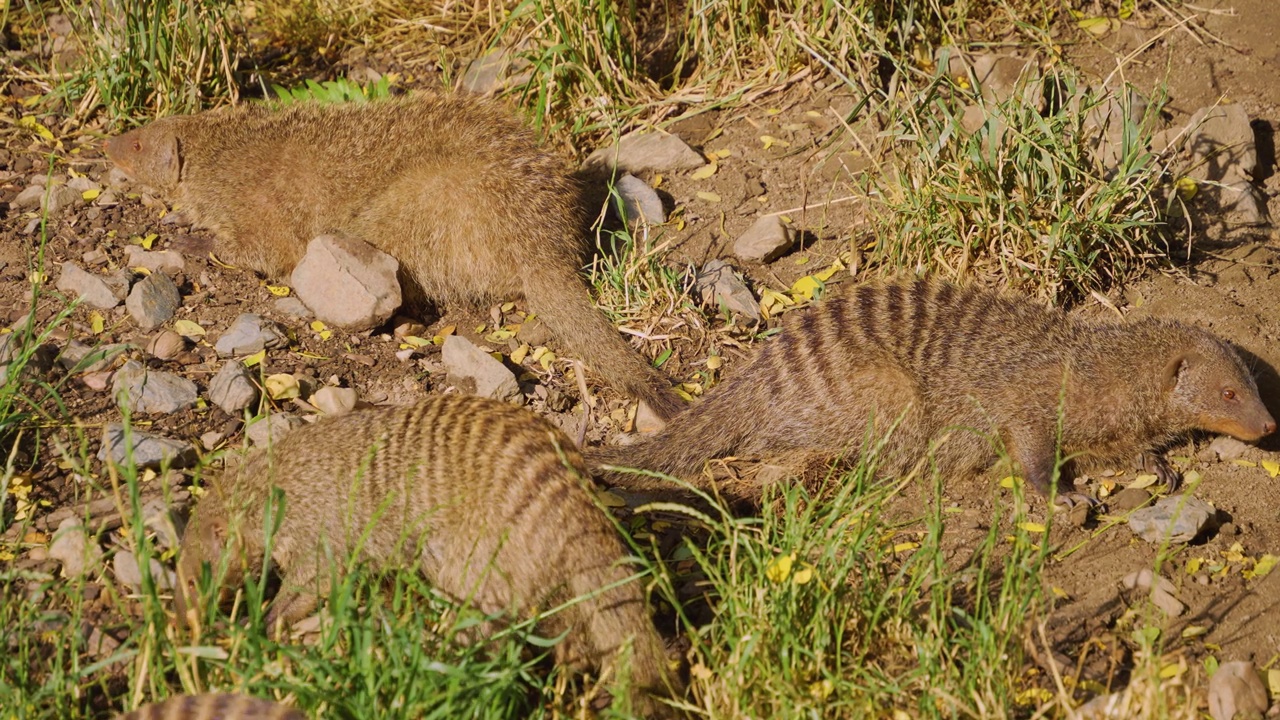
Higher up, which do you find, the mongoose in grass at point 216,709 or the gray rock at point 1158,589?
the mongoose in grass at point 216,709

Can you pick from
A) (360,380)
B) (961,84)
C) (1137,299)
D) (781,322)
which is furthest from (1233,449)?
(360,380)

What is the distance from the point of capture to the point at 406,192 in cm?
403

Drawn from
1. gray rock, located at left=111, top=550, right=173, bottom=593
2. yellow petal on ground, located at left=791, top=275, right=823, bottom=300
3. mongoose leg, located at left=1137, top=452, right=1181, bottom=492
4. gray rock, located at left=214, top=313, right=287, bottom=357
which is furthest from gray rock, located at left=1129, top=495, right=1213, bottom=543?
gray rock, located at left=214, top=313, right=287, bottom=357

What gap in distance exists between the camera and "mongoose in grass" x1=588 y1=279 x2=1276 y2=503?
3357 millimetres

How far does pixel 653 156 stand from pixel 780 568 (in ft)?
7.87

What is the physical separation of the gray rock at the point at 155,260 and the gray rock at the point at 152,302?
15 centimetres

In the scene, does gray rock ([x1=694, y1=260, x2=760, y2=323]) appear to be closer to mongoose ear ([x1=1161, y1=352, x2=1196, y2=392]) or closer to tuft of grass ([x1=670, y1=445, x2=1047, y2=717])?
mongoose ear ([x1=1161, y1=352, x2=1196, y2=392])

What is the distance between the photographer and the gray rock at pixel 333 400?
3504mm

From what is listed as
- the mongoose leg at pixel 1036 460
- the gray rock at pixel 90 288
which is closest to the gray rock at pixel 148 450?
the gray rock at pixel 90 288

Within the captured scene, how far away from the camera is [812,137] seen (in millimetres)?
4480

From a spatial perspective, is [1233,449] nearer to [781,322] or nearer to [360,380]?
[781,322]

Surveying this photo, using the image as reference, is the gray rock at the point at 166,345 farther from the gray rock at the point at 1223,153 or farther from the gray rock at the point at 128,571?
the gray rock at the point at 1223,153

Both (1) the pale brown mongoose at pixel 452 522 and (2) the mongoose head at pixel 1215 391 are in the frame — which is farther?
(2) the mongoose head at pixel 1215 391

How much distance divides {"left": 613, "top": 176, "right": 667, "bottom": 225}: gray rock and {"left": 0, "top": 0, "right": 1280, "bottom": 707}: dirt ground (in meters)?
0.07
